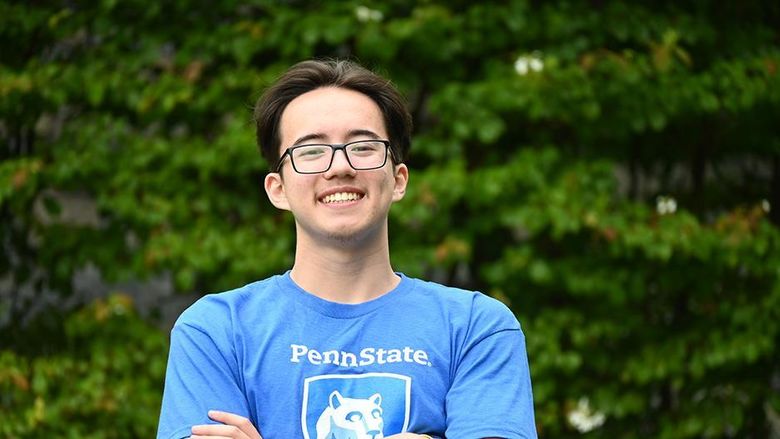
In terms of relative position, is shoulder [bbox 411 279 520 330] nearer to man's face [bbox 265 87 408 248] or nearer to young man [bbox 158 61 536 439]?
young man [bbox 158 61 536 439]

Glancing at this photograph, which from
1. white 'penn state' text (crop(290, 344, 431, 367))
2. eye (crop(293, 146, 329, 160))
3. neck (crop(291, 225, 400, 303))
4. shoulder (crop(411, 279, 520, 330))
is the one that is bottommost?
white 'penn state' text (crop(290, 344, 431, 367))

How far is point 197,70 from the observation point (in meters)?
→ 5.45

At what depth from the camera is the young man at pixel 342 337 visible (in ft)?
7.54

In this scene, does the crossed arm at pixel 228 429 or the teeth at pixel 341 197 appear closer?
the crossed arm at pixel 228 429

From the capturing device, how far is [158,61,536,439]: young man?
2.30m

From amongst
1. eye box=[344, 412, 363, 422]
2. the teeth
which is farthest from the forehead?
eye box=[344, 412, 363, 422]

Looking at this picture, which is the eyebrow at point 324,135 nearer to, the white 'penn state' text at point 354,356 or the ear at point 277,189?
the ear at point 277,189

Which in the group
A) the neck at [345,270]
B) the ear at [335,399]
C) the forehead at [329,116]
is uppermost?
the forehead at [329,116]

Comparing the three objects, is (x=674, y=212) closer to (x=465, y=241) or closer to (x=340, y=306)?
(x=465, y=241)

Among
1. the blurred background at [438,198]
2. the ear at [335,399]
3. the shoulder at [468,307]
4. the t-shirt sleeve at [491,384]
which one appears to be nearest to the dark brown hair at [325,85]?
the shoulder at [468,307]

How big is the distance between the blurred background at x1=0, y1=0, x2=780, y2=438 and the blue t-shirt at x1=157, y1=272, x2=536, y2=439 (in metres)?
2.66

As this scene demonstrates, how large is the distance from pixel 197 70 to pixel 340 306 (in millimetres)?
3246

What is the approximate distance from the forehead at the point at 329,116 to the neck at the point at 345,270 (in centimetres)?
21

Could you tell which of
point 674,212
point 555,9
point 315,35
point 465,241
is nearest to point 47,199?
point 315,35
